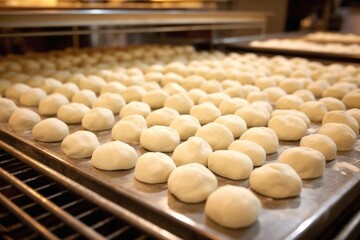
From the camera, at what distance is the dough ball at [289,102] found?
5.97 ft

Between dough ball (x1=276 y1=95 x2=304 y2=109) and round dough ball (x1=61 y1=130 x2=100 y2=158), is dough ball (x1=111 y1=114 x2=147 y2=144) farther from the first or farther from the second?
dough ball (x1=276 y1=95 x2=304 y2=109)

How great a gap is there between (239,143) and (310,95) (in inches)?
36.2

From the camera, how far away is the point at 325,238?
955mm

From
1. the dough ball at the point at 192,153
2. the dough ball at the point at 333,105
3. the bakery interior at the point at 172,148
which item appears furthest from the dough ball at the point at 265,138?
the dough ball at the point at 333,105

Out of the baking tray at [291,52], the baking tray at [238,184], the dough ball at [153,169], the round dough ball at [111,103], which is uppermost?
the baking tray at [291,52]

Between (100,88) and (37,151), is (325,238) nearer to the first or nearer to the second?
(37,151)

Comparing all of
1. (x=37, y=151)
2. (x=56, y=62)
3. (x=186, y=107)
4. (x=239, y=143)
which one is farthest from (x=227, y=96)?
(x=56, y=62)

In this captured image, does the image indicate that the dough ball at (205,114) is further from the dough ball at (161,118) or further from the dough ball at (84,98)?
the dough ball at (84,98)

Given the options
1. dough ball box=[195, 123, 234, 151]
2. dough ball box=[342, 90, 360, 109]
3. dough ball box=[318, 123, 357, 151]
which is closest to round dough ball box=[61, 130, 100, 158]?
dough ball box=[195, 123, 234, 151]

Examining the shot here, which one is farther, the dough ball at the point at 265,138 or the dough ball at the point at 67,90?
the dough ball at the point at 67,90

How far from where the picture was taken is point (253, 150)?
1.21 metres

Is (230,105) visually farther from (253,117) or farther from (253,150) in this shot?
(253,150)

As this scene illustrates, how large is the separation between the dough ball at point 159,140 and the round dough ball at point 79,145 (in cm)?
20

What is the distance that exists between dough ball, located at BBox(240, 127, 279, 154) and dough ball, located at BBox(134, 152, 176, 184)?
0.38m
